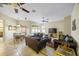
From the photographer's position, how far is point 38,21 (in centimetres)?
257

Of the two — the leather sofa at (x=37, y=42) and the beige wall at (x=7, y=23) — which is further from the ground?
the beige wall at (x=7, y=23)

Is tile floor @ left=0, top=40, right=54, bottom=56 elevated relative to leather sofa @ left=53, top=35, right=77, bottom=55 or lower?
lower

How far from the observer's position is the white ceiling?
2436mm

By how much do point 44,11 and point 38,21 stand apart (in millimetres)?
264

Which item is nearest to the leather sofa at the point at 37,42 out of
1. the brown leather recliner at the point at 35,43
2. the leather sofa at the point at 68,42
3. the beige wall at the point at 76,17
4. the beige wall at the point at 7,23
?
the brown leather recliner at the point at 35,43

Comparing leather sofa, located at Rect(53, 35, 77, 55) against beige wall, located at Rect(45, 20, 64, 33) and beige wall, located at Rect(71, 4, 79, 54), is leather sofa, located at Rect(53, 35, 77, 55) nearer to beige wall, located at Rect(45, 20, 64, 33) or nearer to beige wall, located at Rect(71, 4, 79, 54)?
beige wall, located at Rect(71, 4, 79, 54)

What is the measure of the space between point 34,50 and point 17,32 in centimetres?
56

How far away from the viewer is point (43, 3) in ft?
7.96

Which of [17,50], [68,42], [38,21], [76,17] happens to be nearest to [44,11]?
[38,21]

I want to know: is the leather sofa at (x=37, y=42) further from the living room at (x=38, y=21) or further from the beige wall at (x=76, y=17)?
the beige wall at (x=76, y=17)

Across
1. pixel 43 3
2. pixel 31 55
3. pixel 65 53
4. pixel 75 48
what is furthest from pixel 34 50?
pixel 43 3

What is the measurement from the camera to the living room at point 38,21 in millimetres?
2428

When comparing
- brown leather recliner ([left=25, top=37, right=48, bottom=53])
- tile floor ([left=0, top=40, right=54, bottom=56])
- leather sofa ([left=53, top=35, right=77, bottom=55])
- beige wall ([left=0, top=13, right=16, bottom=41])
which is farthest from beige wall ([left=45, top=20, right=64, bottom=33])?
beige wall ([left=0, top=13, right=16, bottom=41])

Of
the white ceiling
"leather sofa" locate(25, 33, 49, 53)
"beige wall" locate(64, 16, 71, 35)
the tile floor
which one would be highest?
the white ceiling
